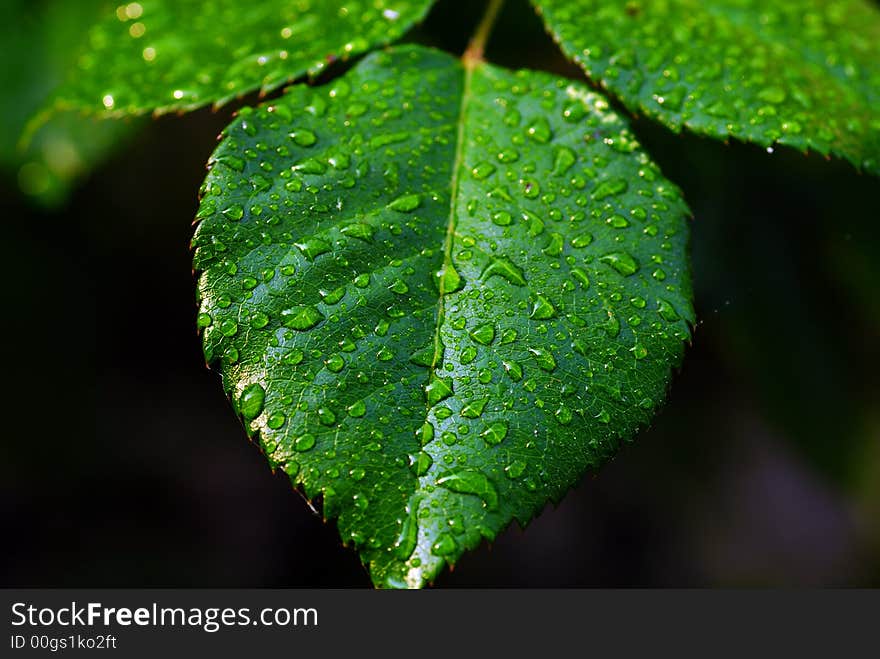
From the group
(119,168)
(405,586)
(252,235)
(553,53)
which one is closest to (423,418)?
(405,586)

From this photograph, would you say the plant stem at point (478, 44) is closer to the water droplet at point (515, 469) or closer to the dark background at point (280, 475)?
the dark background at point (280, 475)

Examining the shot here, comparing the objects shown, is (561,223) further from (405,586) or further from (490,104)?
(405,586)

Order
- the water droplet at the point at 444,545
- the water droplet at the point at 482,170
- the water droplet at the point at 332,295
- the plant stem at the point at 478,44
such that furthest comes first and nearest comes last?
the plant stem at the point at 478,44, the water droplet at the point at 482,170, the water droplet at the point at 332,295, the water droplet at the point at 444,545

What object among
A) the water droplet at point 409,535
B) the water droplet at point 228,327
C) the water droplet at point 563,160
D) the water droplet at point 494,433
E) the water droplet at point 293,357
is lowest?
the water droplet at point 409,535

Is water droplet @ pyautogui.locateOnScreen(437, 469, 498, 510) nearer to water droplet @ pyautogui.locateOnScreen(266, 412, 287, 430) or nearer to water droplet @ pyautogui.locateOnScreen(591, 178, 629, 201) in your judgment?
water droplet @ pyautogui.locateOnScreen(266, 412, 287, 430)

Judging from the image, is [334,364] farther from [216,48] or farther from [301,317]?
[216,48]

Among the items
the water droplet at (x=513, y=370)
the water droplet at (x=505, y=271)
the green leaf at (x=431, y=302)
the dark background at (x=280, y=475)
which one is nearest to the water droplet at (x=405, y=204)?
the green leaf at (x=431, y=302)

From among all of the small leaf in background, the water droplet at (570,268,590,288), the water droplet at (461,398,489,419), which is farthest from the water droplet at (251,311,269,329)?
the small leaf in background
